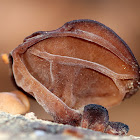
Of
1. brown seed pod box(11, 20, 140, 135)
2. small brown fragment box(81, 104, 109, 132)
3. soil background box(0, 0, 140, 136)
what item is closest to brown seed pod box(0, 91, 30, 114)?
brown seed pod box(11, 20, 140, 135)

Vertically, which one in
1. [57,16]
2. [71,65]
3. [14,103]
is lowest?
[14,103]

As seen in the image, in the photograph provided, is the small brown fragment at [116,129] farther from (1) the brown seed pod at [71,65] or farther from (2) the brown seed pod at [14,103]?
(2) the brown seed pod at [14,103]

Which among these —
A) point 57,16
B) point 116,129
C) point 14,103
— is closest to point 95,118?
point 116,129

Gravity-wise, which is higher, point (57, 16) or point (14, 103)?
point (57, 16)

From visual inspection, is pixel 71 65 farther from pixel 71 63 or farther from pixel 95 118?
pixel 95 118

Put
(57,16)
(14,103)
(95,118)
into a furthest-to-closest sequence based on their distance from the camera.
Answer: (57,16) < (14,103) < (95,118)

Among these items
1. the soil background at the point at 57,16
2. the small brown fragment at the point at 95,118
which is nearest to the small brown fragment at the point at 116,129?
the small brown fragment at the point at 95,118

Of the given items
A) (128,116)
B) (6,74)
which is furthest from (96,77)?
(6,74)
